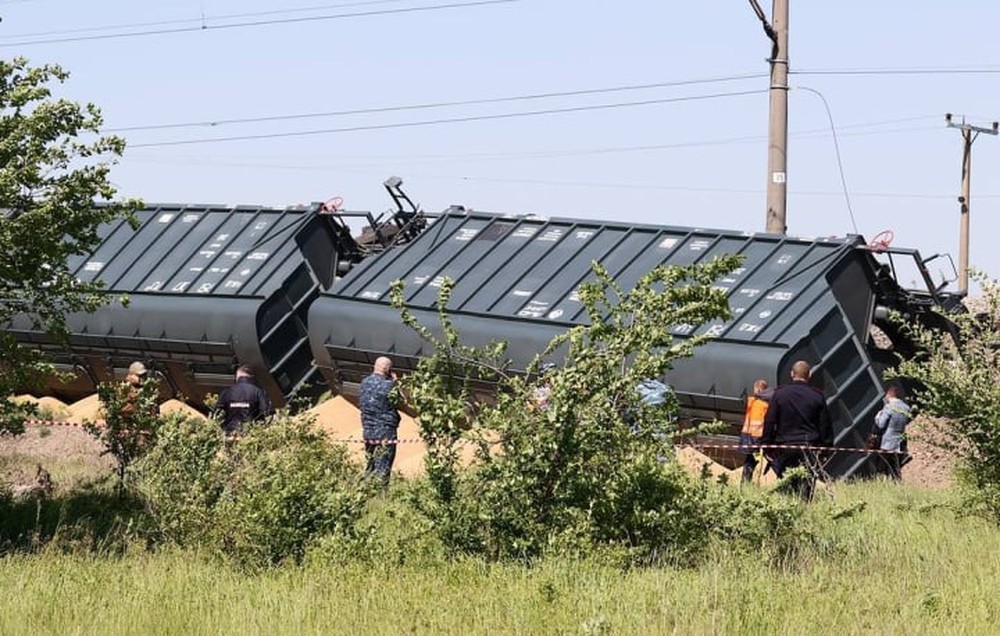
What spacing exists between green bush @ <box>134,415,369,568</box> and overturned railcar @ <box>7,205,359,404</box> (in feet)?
32.9

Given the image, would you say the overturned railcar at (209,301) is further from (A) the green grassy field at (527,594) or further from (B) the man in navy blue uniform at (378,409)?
(A) the green grassy field at (527,594)

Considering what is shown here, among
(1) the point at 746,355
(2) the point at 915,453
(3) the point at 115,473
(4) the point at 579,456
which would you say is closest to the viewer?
(4) the point at 579,456

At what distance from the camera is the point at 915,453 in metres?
23.2

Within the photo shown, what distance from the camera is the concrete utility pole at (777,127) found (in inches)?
883

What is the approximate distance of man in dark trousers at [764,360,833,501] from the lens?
16.1 m

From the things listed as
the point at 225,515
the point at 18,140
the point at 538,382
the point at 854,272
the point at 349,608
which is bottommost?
the point at 349,608

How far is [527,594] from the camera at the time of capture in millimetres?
10453

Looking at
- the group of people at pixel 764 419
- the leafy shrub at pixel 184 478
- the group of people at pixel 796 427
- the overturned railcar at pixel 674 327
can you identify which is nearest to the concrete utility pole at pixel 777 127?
the overturned railcar at pixel 674 327

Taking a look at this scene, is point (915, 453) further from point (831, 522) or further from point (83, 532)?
point (83, 532)

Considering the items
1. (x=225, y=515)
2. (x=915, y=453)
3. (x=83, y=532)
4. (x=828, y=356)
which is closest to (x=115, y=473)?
(x=83, y=532)

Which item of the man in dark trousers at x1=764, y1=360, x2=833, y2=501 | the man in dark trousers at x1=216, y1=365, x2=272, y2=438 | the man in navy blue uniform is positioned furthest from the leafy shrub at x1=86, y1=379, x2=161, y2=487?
the man in dark trousers at x1=764, y1=360, x2=833, y2=501

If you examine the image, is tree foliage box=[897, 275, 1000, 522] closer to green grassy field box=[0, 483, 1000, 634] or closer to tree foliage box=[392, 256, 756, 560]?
green grassy field box=[0, 483, 1000, 634]

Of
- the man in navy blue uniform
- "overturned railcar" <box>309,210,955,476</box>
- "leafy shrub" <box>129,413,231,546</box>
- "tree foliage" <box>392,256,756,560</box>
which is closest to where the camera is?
"tree foliage" <box>392,256,756,560</box>

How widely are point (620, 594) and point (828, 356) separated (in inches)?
422
